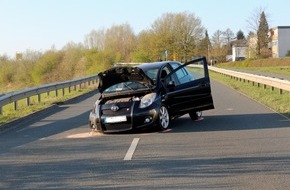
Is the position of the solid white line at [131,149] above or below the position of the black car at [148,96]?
below

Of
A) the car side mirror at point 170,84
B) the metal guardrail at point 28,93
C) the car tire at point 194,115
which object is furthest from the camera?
the metal guardrail at point 28,93

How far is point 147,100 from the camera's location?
1096 cm

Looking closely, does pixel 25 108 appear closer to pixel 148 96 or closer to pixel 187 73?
pixel 187 73

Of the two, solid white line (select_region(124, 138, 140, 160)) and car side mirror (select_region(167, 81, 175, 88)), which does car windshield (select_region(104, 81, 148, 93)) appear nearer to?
car side mirror (select_region(167, 81, 175, 88))

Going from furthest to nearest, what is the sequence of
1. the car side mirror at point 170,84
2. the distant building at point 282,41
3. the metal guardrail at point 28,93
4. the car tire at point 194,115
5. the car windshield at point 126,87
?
the distant building at point 282,41
the metal guardrail at point 28,93
the car tire at point 194,115
the car side mirror at point 170,84
the car windshield at point 126,87

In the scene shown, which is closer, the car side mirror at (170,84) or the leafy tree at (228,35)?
the car side mirror at (170,84)

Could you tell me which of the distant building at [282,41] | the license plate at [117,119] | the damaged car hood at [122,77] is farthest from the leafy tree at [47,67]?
the license plate at [117,119]

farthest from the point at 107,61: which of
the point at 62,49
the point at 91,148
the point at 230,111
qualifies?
the point at 91,148

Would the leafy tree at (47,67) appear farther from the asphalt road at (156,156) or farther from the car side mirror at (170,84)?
the asphalt road at (156,156)

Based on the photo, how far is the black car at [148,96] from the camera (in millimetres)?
10773

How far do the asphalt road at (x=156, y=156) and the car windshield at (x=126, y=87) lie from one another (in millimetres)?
1054

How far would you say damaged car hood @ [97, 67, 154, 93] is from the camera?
37.8ft

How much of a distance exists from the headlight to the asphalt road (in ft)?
2.07

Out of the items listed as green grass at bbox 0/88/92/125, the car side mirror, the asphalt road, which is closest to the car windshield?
the car side mirror
